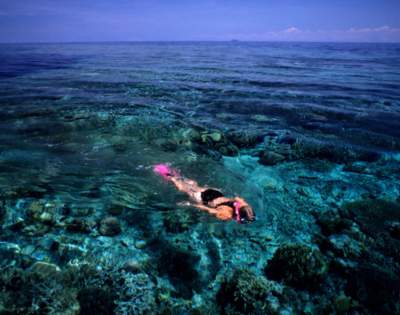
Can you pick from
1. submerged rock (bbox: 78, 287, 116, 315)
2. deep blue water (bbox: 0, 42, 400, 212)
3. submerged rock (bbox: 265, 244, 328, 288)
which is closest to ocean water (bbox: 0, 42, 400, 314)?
deep blue water (bbox: 0, 42, 400, 212)

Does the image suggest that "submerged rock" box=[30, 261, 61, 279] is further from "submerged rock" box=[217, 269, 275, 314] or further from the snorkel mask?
the snorkel mask

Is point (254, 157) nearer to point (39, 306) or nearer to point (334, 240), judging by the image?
point (334, 240)

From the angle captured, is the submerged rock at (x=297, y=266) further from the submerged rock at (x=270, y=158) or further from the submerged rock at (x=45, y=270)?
the submerged rock at (x=270, y=158)

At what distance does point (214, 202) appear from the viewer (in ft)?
26.1

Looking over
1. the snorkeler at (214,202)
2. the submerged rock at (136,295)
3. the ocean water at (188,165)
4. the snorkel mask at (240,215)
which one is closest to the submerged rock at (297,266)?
the ocean water at (188,165)

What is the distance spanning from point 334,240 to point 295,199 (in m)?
1.92

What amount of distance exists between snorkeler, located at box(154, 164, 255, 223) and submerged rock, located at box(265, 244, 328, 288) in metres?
1.58

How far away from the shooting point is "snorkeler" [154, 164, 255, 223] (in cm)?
740

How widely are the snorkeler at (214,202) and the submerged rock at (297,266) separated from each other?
1580mm

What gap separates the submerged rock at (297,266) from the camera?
5.44 meters

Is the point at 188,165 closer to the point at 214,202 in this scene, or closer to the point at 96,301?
the point at 214,202

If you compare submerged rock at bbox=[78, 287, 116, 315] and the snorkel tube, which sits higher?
the snorkel tube

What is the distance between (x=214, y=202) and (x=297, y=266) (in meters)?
3.09

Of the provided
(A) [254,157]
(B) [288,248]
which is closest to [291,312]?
(B) [288,248]
